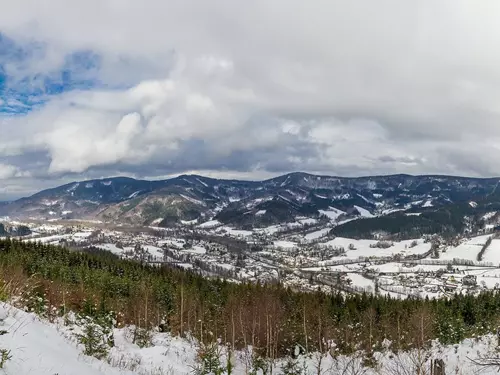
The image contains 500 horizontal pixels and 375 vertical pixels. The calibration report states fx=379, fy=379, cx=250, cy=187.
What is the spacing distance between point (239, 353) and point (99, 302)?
17837 millimetres

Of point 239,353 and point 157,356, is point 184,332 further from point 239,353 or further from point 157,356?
point 157,356

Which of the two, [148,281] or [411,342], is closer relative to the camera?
[411,342]

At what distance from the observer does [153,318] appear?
55.0 m

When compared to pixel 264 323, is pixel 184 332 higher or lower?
lower

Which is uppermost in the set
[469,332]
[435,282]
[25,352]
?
[25,352]

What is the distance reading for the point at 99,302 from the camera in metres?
42.2

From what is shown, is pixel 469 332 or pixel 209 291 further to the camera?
pixel 209 291

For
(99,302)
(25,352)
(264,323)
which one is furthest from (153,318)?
(25,352)

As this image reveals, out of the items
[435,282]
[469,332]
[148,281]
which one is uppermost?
[148,281]

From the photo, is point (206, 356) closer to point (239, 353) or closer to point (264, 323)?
point (264, 323)

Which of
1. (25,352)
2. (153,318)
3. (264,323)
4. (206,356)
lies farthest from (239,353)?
(25,352)

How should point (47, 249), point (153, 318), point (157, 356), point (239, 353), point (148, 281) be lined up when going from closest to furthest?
point (157, 356) → point (239, 353) → point (153, 318) → point (148, 281) → point (47, 249)

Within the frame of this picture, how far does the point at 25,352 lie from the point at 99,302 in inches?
1492

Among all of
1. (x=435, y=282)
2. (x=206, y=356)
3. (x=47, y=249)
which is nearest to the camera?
(x=206, y=356)
